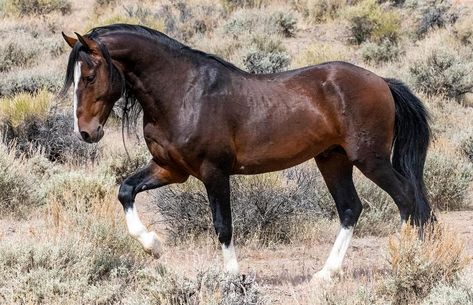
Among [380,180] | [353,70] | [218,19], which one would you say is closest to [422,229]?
[380,180]

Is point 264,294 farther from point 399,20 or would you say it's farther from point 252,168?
point 399,20

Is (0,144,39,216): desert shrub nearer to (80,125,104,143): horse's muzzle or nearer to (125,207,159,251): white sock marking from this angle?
(125,207,159,251): white sock marking

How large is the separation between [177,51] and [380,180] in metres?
2.03

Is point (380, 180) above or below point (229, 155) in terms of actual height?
below

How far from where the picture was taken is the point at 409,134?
24.5 ft

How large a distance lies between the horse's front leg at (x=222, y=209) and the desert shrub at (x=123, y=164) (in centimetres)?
511

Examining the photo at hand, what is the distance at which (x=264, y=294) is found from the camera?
5.70 metres

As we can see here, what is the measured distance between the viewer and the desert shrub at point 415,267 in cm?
568

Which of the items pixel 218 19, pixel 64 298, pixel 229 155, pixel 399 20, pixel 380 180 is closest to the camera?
pixel 64 298

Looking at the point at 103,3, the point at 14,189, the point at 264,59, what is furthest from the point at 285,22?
the point at 14,189

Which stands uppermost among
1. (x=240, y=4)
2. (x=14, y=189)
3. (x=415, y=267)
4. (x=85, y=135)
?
(x=85, y=135)

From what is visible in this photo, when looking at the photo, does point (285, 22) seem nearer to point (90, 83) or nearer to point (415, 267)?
point (90, 83)

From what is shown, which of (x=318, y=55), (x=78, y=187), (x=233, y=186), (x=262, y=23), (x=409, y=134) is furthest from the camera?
(x=262, y=23)

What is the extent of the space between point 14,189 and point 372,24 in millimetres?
13817
